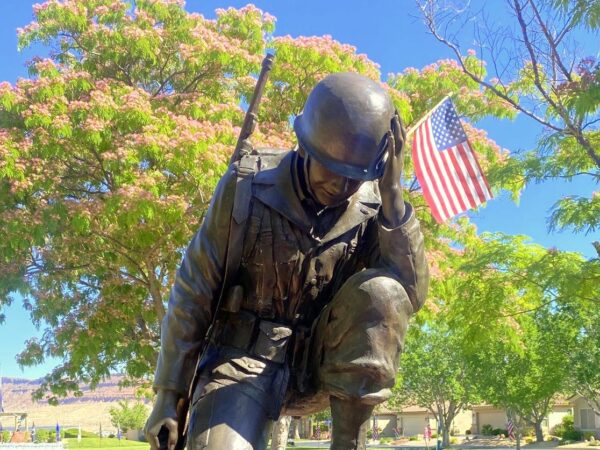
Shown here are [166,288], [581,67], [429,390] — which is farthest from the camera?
[429,390]

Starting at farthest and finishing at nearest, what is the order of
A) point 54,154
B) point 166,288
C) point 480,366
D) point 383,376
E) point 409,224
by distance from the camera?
point 480,366, point 166,288, point 54,154, point 409,224, point 383,376

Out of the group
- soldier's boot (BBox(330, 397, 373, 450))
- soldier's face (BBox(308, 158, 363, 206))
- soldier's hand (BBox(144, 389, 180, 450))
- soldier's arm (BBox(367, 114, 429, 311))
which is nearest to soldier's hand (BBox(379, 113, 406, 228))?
soldier's arm (BBox(367, 114, 429, 311))

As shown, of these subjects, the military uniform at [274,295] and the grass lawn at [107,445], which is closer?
the military uniform at [274,295]

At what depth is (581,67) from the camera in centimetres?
959

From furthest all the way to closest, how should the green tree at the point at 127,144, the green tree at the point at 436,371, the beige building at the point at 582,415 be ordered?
the beige building at the point at 582,415 < the green tree at the point at 436,371 < the green tree at the point at 127,144

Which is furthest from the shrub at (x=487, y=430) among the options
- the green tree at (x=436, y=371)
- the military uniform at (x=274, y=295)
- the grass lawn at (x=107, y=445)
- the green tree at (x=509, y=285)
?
the military uniform at (x=274, y=295)

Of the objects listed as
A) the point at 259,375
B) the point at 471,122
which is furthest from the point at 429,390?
the point at 259,375

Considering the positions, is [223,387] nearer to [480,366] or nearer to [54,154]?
[54,154]

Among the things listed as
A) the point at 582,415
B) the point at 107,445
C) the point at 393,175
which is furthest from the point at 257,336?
the point at 582,415

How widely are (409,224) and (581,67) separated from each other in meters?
8.06

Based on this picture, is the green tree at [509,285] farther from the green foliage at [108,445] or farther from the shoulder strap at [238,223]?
the green foliage at [108,445]

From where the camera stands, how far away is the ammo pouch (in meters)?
2.67

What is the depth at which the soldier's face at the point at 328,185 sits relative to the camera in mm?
2531

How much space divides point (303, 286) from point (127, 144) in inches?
352
